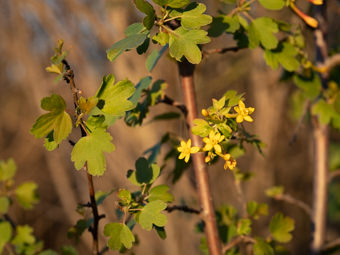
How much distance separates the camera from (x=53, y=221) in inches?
227

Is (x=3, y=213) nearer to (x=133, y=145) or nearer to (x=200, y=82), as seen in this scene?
(x=133, y=145)

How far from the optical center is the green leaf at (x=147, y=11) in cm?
83

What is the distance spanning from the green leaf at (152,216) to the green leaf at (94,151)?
157 mm

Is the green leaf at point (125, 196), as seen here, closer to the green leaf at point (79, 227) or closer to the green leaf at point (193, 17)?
the green leaf at point (79, 227)

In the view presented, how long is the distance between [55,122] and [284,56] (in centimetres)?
74

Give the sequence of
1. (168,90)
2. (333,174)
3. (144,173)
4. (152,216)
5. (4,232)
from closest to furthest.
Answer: (152,216) < (144,173) < (4,232) < (333,174) < (168,90)

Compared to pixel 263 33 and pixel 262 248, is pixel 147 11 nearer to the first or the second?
pixel 263 33

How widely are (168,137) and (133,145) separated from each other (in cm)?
212

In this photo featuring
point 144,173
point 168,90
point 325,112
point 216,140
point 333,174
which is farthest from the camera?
point 168,90

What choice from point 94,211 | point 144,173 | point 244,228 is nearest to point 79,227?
point 94,211

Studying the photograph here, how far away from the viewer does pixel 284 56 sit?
119cm

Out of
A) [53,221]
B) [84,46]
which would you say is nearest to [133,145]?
[84,46]

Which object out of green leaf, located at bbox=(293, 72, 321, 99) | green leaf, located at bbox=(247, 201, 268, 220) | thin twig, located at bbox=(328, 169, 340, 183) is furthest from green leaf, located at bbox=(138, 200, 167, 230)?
thin twig, located at bbox=(328, 169, 340, 183)

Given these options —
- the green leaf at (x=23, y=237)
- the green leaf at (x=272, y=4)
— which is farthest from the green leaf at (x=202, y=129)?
the green leaf at (x=23, y=237)
